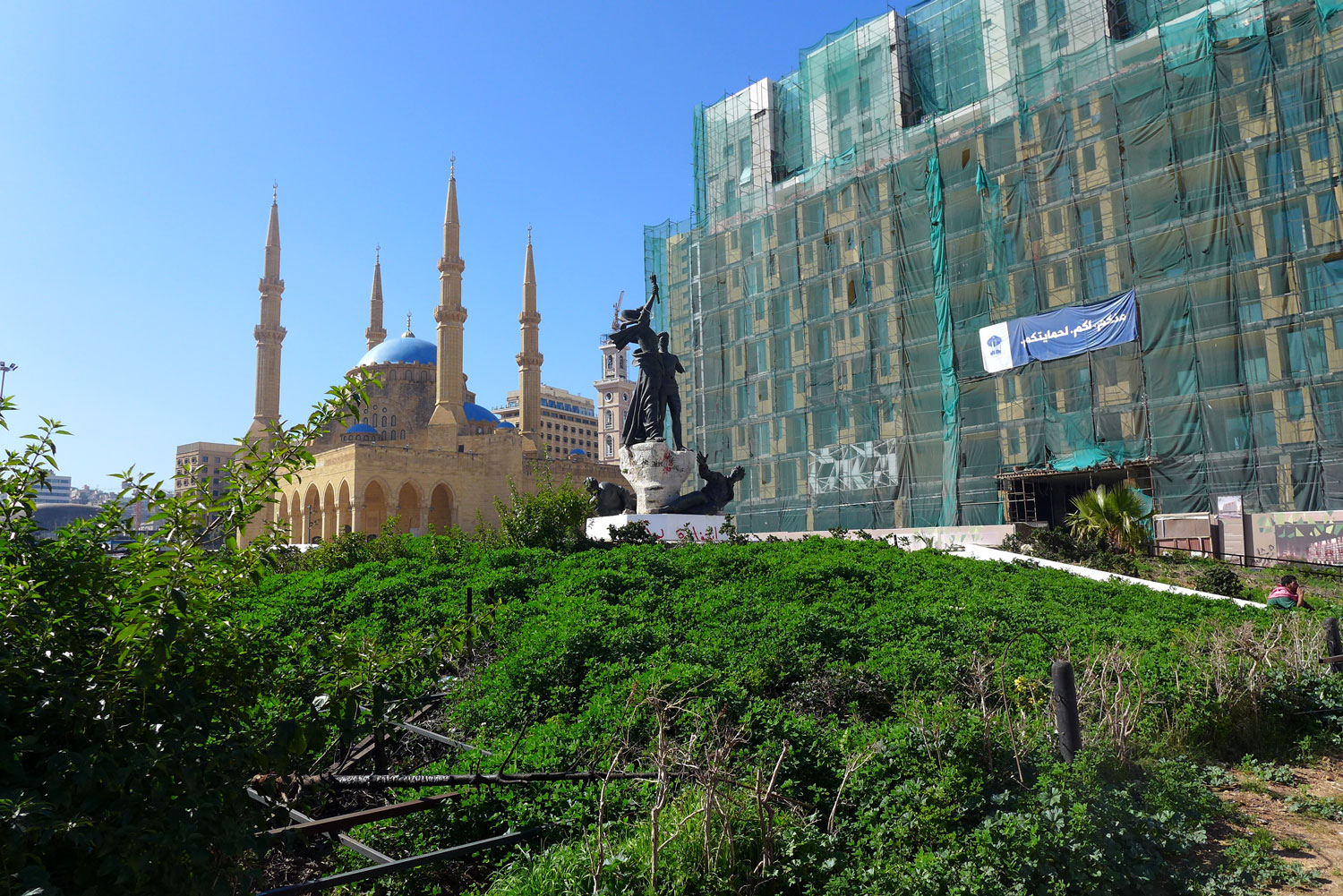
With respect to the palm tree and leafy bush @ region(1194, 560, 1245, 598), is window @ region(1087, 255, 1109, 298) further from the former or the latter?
leafy bush @ region(1194, 560, 1245, 598)

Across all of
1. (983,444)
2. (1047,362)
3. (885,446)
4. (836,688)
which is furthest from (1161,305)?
(836,688)

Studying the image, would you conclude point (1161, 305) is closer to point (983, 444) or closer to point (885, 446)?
point (983, 444)

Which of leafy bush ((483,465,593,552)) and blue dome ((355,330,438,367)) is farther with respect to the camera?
blue dome ((355,330,438,367))

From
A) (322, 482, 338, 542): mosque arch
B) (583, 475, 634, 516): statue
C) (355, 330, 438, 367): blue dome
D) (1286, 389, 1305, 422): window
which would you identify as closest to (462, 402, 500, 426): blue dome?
(355, 330, 438, 367): blue dome

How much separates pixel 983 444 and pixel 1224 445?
6.20m

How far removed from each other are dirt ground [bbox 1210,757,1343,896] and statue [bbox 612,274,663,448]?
48.3 ft

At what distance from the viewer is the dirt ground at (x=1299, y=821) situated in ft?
15.2

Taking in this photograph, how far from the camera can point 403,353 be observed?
57.4 m

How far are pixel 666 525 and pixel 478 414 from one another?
4162 cm

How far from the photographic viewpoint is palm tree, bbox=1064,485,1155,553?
58.2 feet

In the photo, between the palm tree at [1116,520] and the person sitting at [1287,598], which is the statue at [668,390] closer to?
the palm tree at [1116,520]

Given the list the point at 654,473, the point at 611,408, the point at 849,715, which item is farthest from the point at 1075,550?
the point at 611,408

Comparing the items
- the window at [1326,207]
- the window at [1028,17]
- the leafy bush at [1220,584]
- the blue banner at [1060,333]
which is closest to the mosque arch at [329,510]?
the blue banner at [1060,333]

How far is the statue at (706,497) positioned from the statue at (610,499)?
3.82 feet
